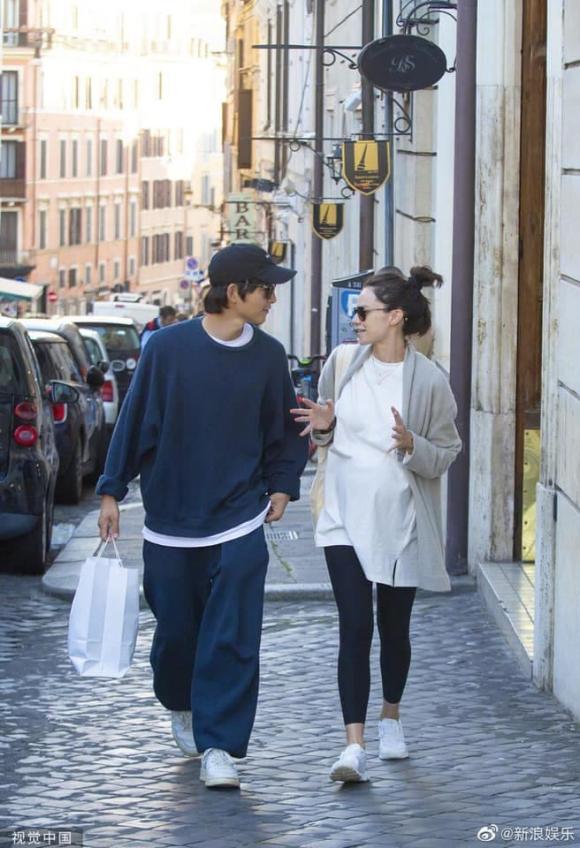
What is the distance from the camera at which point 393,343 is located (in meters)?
7.31

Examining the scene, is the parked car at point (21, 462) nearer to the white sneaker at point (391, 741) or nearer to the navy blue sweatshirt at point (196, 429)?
the navy blue sweatshirt at point (196, 429)

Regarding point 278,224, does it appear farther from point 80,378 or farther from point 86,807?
point 86,807

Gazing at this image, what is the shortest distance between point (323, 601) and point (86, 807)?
4609mm

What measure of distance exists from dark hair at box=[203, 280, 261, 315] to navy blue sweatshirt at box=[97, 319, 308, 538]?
9 centimetres

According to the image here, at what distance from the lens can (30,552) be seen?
13.0 metres

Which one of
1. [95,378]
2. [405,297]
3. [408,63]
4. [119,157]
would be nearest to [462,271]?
[408,63]

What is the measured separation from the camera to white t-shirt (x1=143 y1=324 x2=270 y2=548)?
7.22m

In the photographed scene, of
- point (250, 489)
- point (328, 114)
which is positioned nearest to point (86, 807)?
point (250, 489)

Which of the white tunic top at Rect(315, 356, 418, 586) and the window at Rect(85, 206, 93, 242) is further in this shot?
the window at Rect(85, 206, 93, 242)

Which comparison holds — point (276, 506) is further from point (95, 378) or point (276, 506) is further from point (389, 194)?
point (95, 378)

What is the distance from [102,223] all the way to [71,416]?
80.4m

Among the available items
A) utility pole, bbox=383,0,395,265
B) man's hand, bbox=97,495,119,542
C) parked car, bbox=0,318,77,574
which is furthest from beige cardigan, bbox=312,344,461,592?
utility pole, bbox=383,0,395,265

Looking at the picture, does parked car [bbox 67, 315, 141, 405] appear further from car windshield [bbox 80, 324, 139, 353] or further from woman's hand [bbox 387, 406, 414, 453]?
woman's hand [bbox 387, 406, 414, 453]

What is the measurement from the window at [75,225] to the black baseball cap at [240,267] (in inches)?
3435
